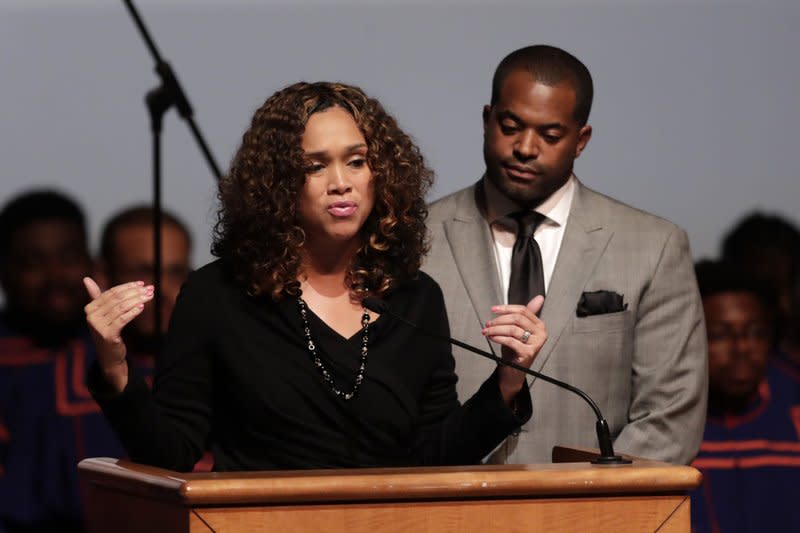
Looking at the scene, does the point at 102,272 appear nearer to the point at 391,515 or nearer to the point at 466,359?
the point at 466,359

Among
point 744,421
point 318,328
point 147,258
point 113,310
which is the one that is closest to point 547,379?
point 318,328

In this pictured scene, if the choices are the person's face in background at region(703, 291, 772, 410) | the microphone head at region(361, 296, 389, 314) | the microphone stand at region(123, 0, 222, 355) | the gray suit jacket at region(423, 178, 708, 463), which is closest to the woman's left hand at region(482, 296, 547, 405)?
the microphone head at region(361, 296, 389, 314)

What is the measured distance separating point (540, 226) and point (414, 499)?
106 cm

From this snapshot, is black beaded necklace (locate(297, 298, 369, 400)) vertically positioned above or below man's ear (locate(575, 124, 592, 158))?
below

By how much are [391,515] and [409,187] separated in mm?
691

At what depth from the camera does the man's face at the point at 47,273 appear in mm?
3922

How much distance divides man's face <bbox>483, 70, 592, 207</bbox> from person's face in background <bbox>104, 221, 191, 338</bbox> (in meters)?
1.37

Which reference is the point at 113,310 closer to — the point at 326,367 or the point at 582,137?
the point at 326,367

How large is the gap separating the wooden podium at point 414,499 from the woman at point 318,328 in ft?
0.78

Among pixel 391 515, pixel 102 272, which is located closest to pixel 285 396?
pixel 391 515

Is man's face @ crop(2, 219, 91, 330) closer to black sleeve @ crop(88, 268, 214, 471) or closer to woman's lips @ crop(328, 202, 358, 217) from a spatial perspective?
black sleeve @ crop(88, 268, 214, 471)

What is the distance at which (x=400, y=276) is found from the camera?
8.16 feet

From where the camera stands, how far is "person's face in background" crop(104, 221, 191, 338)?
3.99 m

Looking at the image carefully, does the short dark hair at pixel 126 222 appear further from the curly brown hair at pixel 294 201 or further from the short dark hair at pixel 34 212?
the curly brown hair at pixel 294 201
